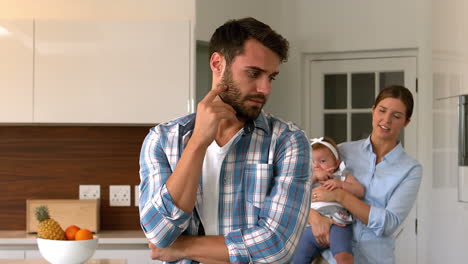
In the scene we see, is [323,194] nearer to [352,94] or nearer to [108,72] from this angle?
[108,72]

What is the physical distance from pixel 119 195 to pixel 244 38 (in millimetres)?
2381

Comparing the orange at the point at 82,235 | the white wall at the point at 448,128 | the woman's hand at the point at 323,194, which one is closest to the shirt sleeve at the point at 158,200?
the orange at the point at 82,235

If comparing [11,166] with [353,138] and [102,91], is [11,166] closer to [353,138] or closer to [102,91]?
[102,91]

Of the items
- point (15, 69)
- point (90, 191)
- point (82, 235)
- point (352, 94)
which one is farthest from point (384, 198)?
point (352, 94)

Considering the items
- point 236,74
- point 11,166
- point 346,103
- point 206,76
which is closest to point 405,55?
point 346,103

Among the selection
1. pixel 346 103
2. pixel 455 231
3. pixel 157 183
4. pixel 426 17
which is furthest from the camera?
pixel 346 103

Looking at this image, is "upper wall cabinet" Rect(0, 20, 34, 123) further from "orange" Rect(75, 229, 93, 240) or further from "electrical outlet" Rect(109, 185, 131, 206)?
"orange" Rect(75, 229, 93, 240)

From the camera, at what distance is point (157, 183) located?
Answer: 1.73 m

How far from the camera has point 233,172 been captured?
69.0 inches

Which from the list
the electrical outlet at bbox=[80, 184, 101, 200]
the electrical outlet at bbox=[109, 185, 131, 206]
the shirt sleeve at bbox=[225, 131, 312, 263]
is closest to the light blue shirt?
the shirt sleeve at bbox=[225, 131, 312, 263]

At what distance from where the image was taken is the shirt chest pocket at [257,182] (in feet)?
5.72

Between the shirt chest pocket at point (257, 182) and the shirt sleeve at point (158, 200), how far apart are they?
0.64 feet

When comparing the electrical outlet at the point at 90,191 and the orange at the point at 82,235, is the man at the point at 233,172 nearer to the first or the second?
the orange at the point at 82,235

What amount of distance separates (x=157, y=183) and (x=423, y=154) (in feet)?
12.0
